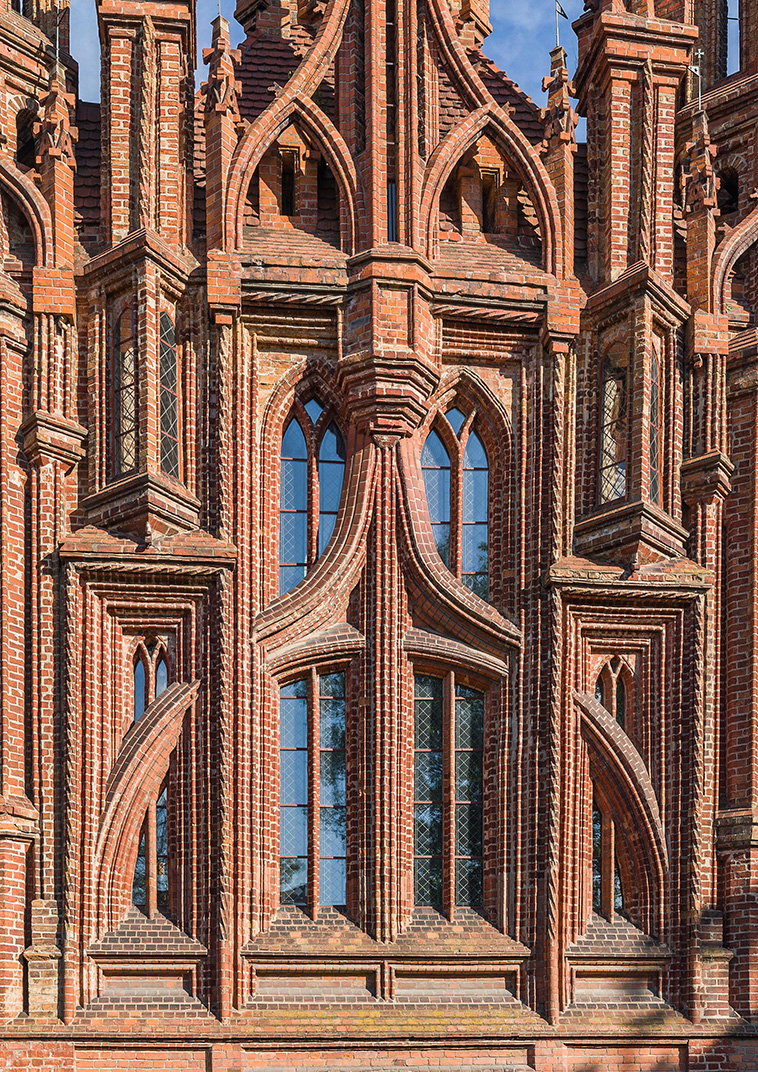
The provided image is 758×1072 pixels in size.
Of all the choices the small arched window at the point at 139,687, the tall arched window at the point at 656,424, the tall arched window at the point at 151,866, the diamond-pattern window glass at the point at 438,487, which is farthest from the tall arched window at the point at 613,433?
the tall arched window at the point at 151,866

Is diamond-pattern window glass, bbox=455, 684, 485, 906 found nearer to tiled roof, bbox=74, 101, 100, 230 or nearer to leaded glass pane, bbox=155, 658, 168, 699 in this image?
leaded glass pane, bbox=155, 658, 168, 699

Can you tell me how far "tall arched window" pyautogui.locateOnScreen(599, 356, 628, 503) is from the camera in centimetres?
1916

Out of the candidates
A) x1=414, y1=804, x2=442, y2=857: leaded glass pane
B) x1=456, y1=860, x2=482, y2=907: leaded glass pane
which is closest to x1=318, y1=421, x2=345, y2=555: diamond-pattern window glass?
x1=414, y1=804, x2=442, y2=857: leaded glass pane

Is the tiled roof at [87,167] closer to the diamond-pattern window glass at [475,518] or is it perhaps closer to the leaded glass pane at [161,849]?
the diamond-pattern window glass at [475,518]

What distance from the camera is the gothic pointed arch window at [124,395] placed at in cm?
1848

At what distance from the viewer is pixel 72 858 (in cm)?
1758

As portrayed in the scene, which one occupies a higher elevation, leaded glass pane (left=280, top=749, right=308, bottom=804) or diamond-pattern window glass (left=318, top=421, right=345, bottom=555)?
diamond-pattern window glass (left=318, top=421, right=345, bottom=555)

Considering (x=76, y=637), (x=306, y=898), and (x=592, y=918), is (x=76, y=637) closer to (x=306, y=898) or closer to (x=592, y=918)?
(x=306, y=898)

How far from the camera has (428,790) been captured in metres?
18.6

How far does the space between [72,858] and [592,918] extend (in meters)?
4.72

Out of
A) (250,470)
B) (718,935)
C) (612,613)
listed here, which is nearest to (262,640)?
(250,470)

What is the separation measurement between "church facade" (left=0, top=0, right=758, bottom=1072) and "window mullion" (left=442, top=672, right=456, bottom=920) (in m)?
0.05

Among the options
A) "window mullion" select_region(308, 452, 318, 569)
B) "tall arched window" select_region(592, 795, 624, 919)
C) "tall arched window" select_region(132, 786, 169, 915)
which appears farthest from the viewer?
"window mullion" select_region(308, 452, 318, 569)

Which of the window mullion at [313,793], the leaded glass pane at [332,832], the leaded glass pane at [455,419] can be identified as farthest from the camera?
the leaded glass pane at [455,419]
